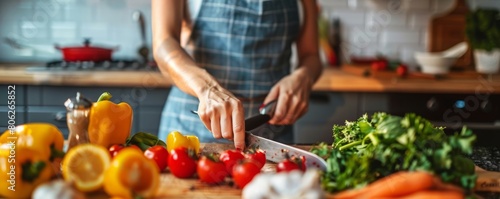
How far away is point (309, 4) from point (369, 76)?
723 mm

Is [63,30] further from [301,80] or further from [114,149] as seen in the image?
[114,149]

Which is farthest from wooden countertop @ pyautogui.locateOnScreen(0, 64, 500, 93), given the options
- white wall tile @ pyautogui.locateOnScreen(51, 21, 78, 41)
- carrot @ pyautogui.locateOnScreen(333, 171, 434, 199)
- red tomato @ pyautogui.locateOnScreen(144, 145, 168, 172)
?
carrot @ pyautogui.locateOnScreen(333, 171, 434, 199)

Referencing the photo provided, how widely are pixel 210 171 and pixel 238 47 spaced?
772 millimetres

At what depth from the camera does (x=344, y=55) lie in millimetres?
3016

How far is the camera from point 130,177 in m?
0.94

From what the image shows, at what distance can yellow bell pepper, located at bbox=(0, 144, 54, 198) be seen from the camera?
3.13ft

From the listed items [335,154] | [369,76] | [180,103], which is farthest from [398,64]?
[335,154]

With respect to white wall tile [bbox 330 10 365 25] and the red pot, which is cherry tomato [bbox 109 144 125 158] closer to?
the red pot

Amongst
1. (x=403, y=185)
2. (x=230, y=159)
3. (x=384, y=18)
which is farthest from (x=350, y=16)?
(x=403, y=185)

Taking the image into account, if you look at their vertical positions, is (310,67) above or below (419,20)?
below

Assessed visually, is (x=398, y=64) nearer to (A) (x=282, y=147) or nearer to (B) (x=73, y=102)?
(A) (x=282, y=147)

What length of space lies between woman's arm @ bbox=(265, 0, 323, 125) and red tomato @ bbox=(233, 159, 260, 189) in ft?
1.74

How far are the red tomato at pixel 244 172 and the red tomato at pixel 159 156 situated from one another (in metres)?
0.16

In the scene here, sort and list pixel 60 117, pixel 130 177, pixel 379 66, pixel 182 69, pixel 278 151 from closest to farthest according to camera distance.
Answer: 1. pixel 130 177
2. pixel 278 151
3. pixel 182 69
4. pixel 60 117
5. pixel 379 66
